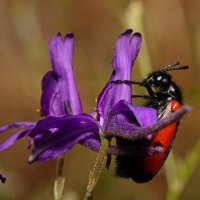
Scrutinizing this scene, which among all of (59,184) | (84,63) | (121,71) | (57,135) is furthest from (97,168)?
(84,63)

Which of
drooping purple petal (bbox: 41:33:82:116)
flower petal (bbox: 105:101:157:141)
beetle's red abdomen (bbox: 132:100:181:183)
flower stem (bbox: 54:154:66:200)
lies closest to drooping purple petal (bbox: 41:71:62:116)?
drooping purple petal (bbox: 41:33:82:116)

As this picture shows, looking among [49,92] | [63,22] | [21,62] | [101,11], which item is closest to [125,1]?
[63,22]

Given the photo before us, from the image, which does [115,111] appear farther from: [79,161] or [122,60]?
[79,161]

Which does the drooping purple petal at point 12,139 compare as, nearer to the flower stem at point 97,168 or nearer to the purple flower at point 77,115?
the purple flower at point 77,115

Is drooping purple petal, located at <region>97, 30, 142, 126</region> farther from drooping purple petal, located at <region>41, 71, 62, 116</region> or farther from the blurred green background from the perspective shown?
the blurred green background

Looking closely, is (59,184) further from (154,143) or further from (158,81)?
(158,81)

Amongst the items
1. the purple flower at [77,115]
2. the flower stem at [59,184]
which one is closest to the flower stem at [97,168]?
the purple flower at [77,115]

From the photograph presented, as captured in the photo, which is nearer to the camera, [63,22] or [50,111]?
[50,111]
